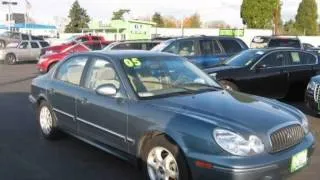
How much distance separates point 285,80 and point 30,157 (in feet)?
22.2

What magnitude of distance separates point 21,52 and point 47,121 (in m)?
24.4

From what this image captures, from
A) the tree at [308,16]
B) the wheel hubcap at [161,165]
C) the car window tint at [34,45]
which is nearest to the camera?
the wheel hubcap at [161,165]

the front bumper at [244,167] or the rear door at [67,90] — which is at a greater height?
the rear door at [67,90]

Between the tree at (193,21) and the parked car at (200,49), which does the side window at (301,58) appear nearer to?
the parked car at (200,49)

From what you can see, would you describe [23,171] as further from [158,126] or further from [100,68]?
[158,126]

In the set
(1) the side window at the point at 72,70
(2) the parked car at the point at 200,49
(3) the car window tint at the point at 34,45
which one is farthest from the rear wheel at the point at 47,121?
(3) the car window tint at the point at 34,45

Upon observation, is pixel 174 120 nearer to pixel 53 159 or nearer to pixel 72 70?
pixel 53 159

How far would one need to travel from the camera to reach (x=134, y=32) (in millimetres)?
55844

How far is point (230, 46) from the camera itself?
15.2 meters

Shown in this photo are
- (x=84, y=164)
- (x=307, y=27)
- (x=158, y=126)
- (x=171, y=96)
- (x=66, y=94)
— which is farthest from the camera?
(x=307, y=27)

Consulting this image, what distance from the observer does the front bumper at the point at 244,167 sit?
14.5 ft

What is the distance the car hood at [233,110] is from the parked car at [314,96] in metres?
3.41

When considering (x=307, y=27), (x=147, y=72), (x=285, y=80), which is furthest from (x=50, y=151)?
(x=307, y=27)

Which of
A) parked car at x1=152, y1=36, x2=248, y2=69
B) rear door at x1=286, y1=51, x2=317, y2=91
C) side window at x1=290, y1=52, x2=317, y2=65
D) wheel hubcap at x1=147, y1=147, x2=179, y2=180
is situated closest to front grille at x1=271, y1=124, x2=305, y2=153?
wheel hubcap at x1=147, y1=147, x2=179, y2=180
